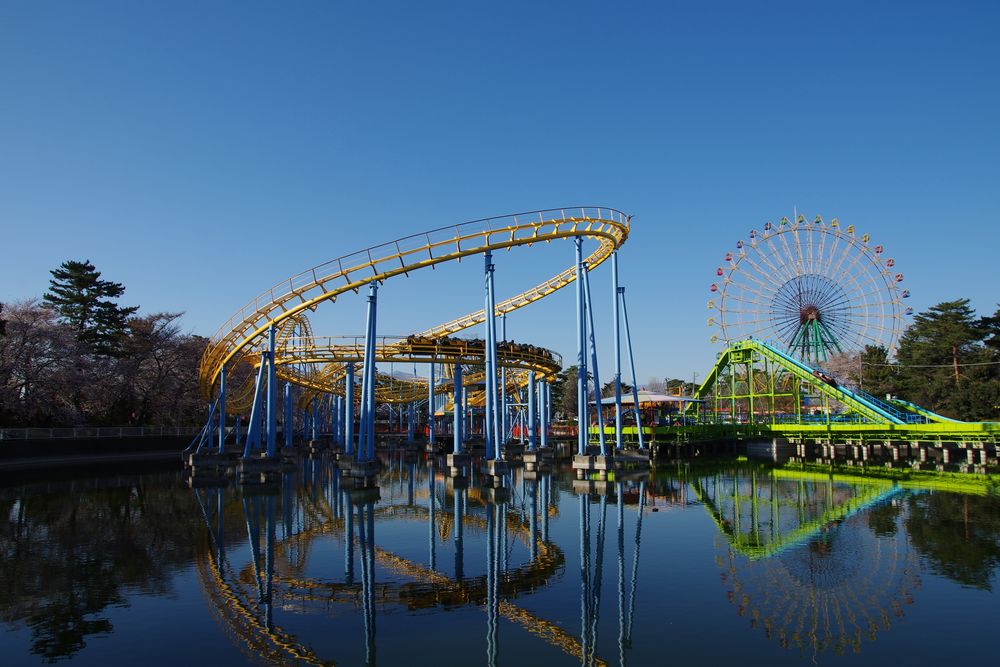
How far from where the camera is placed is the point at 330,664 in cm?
851

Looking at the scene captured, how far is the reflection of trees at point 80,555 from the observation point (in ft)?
33.9

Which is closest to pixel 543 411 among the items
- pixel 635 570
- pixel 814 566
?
pixel 635 570

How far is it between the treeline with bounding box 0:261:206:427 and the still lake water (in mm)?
25435

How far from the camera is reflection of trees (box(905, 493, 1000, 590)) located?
13.1 metres

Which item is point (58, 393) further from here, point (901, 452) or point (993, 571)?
point (901, 452)

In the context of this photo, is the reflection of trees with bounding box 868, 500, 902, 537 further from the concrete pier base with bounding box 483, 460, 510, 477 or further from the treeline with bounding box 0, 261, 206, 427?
the treeline with bounding box 0, 261, 206, 427

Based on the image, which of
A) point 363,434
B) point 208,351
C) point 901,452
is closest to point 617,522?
point 363,434

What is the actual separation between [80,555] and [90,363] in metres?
40.9

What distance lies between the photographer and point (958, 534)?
16.5 metres

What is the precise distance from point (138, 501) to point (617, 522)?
1651 centimetres

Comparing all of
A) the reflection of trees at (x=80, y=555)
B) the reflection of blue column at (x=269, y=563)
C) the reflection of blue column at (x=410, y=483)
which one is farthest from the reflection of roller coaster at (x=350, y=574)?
the reflection of blue column at (x=410, y=483)

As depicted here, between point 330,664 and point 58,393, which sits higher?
point 58,393

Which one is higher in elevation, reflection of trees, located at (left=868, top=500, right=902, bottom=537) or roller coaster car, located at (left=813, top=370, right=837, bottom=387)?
roller coaster car, located at (left=813, top=370, right=837, bottom=387)

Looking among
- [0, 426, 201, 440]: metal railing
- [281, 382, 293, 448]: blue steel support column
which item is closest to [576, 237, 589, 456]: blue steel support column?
[281, 382, 293, 448]: blue steel support column
